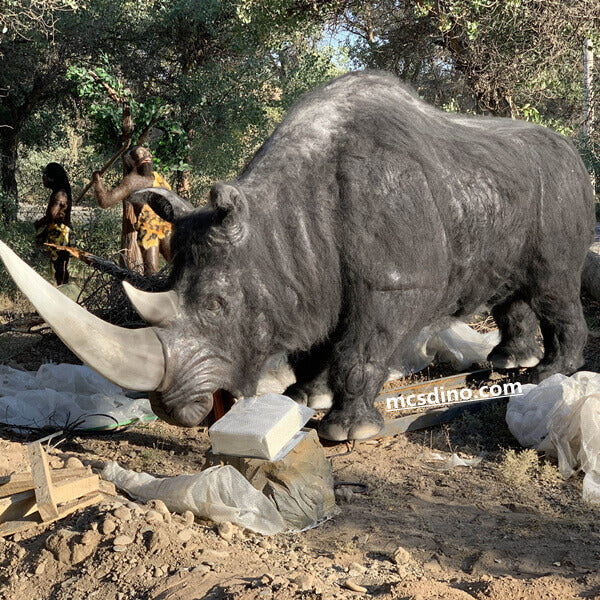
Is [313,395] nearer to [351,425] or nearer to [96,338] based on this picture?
[351,425]

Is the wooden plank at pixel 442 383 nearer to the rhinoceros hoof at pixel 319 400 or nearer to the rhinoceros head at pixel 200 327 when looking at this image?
the rhinoceros hoof at pixel 319 400

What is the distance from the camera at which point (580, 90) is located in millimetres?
10609

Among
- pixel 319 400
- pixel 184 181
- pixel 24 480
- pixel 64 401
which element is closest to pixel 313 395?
pixel 319 400

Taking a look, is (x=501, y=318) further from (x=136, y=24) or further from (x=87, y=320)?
(x=136, y=24)

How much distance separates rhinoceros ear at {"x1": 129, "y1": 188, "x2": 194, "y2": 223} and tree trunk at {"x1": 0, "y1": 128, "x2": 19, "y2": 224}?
279 inches

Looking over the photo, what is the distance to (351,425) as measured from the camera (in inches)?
175

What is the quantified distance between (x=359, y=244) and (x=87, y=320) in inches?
61.0

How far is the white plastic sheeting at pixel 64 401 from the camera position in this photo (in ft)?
16.5

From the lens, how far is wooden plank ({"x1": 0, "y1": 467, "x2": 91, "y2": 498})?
3.44 meters

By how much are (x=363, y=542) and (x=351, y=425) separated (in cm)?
113

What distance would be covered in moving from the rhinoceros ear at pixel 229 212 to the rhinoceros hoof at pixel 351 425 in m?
1.16

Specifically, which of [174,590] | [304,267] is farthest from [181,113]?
[174,590]

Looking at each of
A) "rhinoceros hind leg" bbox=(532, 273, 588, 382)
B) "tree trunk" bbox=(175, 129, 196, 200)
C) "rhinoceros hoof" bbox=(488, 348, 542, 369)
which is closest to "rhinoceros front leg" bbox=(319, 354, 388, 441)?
"rhinoceros hind leg" bbox=(532, 273, 588, 382)

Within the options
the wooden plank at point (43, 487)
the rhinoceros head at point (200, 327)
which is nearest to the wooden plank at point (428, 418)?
the rhinoceros head at point (200, 327)
